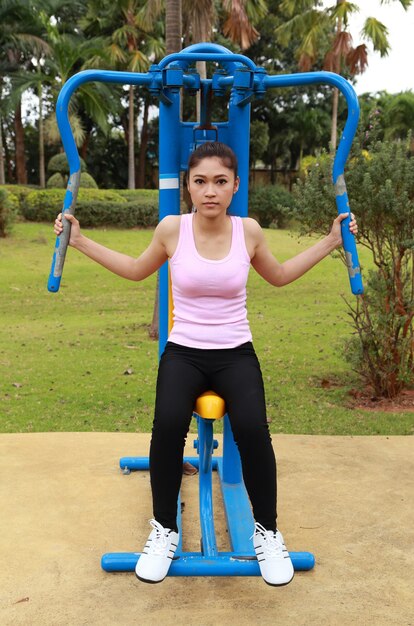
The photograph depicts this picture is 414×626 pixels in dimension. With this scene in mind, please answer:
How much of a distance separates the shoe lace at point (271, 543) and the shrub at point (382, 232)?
2680mm

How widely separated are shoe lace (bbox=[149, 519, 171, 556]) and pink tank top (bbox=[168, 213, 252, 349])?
0.63m

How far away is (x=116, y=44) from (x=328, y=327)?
53.7 feet

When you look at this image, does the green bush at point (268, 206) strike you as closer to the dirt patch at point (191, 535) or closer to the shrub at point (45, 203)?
the shrub at point (45, 203)

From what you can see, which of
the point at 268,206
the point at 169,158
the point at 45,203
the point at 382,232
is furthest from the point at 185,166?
the point at 268,206

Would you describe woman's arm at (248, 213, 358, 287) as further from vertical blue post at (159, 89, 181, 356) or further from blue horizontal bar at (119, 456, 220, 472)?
blue horizontal bar at (119, 456, 220, 472)

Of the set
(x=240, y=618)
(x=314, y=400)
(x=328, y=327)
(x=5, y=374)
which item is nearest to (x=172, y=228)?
(x=240, y=618)

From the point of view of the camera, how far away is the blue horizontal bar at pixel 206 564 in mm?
2312

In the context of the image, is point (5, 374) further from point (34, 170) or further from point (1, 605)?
point (34, 170)

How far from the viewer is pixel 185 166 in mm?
2863

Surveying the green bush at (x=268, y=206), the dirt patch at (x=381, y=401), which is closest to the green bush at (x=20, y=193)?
the green bush at (x=268, y=206)

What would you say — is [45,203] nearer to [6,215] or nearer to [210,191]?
[6,215]

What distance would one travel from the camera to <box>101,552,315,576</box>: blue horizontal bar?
2.31m

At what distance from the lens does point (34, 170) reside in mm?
27156

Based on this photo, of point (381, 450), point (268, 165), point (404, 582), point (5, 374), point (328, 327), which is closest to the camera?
point (404, 582)
